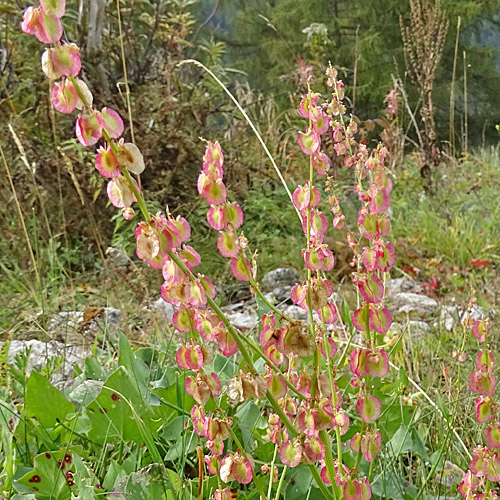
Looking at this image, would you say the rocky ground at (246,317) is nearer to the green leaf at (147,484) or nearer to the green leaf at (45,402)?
the green leaf at (45,402)

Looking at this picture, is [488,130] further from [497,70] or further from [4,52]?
[4,52]

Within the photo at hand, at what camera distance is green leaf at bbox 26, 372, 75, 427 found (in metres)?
0.82

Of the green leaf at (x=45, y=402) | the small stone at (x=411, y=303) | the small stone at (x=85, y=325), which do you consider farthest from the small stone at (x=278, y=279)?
the green leaf at (x=45, y=402)

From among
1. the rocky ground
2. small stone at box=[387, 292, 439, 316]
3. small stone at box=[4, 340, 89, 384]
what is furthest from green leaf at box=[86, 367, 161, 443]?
small stone at box=[387, 292, 439, 316]

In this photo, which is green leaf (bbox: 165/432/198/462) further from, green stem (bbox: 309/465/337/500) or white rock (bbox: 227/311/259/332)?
white rock (bbox: 227/311/259/332)

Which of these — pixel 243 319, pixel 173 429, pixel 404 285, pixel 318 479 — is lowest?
pixel 404 285

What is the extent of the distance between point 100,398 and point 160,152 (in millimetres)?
2586

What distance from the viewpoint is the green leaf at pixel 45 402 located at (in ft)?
2.69

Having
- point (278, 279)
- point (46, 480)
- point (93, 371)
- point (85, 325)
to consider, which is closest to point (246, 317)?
point (278, 279)

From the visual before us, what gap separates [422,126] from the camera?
8750 millimetres

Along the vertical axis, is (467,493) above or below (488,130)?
above

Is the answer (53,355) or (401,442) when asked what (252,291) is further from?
(53,355)

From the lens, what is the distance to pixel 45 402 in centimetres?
84

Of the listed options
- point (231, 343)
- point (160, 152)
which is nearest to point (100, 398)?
point (231, 343)
